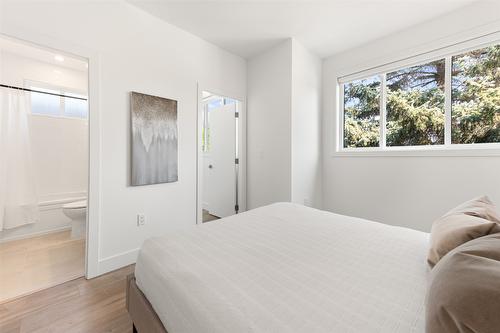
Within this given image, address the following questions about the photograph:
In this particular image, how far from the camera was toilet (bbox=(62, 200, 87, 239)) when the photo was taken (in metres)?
2.74

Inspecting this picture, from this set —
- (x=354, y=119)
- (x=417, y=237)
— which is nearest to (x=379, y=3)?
(x=354, y=119)

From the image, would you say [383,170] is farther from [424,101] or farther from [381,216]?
[424,101]

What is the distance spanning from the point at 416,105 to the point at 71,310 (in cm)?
394

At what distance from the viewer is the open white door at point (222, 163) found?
358 cm

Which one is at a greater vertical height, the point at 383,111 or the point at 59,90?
the point at 59,90

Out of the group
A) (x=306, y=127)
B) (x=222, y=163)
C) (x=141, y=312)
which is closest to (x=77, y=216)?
(x=222, y=163)

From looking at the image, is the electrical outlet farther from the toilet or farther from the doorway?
the toilet

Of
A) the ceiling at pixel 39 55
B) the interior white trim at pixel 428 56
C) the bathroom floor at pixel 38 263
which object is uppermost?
the ceiling at pixel 39 55

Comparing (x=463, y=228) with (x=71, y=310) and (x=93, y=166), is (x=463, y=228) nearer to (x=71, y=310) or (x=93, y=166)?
(x=71, y=310)

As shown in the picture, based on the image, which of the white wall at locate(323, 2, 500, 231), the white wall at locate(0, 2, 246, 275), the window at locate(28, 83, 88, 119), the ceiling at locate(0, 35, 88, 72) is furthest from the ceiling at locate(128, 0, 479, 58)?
the window at locate(28, 83, 88, 119)

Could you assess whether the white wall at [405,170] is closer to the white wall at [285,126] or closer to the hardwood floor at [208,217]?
the white wall at [285,126]

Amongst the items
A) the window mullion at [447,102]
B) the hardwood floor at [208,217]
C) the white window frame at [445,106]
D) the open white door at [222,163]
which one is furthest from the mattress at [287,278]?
the hardwood floor at [208,217]

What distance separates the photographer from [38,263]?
7.21 ft

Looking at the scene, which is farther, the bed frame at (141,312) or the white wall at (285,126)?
the white wall at (285,126)
